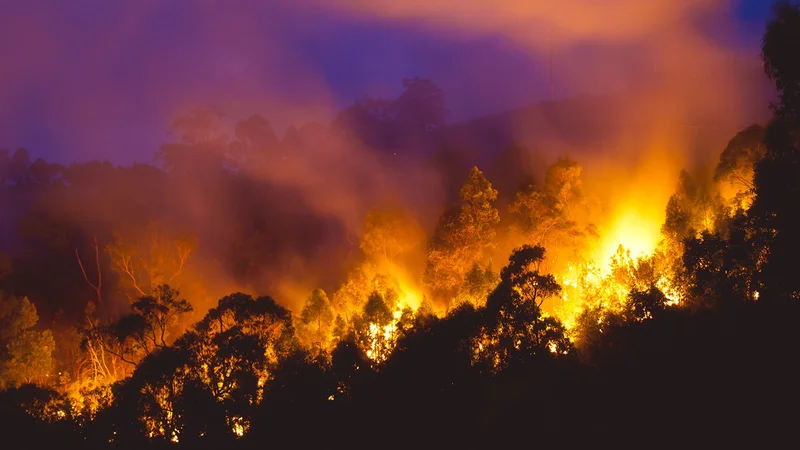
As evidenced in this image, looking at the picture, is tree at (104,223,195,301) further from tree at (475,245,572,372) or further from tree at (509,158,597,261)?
tree at (475,245,572,372)

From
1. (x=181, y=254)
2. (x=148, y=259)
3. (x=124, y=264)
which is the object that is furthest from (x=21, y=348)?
(x=148, y=259)

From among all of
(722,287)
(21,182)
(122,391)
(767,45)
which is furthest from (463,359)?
(21,182)

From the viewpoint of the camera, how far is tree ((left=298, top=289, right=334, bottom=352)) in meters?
14.5

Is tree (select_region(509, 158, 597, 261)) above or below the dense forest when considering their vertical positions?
above

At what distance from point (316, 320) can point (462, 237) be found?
16.0 feet

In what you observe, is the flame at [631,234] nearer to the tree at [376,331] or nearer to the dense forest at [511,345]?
the dense forest at [511,345]

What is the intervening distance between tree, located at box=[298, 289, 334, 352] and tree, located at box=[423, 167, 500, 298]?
3.55 meters

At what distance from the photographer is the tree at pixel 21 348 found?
54.0 ft

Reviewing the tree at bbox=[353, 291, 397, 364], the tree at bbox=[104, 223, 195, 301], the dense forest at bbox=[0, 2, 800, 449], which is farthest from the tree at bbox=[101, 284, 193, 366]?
the tree at bbox=[104, 223, 195, 301]

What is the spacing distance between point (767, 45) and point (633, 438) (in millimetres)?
6316

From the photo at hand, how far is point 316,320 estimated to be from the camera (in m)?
14.9

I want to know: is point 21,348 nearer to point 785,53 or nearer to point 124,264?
point 124,264

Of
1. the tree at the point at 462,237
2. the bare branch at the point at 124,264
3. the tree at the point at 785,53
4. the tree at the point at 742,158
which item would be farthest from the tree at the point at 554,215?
the bare branch at the point at 124,264

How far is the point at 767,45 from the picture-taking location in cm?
874
